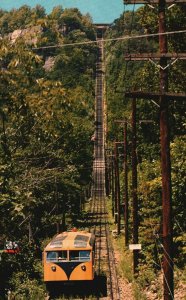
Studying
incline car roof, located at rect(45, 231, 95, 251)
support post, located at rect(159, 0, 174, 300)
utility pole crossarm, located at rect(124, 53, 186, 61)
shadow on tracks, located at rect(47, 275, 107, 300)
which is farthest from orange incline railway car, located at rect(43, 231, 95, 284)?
utility pole crossarm, located at rect(124, 53, 186, 61)

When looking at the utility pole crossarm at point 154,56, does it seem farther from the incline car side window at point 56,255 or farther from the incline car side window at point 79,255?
the incline car side window at point 56,255

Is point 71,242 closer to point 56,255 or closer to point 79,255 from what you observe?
point 79,255

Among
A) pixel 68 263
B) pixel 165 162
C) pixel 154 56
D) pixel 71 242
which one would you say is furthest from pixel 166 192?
pixel 71 242

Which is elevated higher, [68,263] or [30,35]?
[30,35]

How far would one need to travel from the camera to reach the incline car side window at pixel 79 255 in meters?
23.3

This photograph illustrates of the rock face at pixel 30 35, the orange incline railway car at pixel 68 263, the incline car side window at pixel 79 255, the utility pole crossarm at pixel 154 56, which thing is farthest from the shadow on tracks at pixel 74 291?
the rock face at pixel 30 35

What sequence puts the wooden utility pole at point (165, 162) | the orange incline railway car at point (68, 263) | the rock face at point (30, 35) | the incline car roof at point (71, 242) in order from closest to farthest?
the rock face at point (30, 35) → the wooden utility pole at point (165, 162) → the orange incline railway car at point (68, 263) → the incline car roof at point (71, 242)

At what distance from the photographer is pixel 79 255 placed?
23.3 m

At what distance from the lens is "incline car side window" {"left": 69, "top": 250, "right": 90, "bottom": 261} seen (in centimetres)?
2330

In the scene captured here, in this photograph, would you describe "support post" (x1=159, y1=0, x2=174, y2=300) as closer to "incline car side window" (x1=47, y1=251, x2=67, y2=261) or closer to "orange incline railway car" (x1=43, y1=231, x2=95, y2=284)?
"orange incline railway car" (x1=43, y1=231, x2=95, y2=284)

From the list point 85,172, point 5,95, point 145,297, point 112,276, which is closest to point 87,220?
point 85,172

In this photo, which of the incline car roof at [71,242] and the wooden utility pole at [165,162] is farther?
the incline car roof at [71,242]

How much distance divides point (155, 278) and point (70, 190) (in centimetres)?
2260

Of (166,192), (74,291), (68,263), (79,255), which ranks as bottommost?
(74,291)
